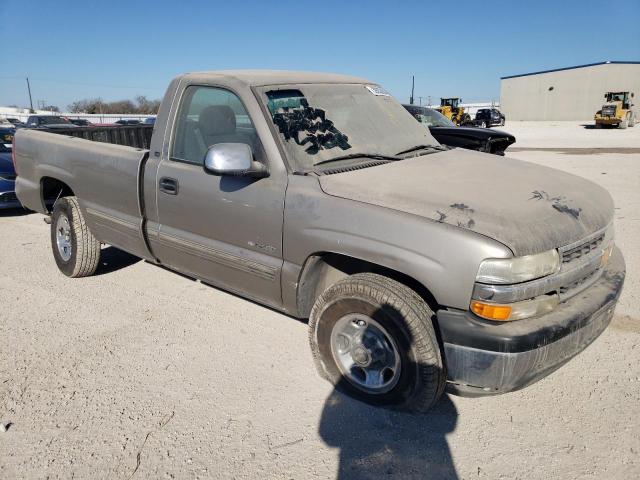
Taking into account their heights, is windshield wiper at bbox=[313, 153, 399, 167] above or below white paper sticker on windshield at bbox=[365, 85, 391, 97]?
below

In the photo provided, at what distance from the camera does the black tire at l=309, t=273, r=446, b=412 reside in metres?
2.59

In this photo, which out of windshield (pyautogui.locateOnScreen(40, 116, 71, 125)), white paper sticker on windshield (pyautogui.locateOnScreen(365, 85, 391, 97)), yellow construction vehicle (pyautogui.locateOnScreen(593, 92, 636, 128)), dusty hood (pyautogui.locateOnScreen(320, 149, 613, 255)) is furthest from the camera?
yellow construction vehicle (pyautogui.locateOnScreen(593, 92, 636, 128))

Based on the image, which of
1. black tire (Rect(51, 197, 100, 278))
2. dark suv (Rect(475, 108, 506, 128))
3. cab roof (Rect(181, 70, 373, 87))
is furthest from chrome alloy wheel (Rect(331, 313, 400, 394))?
dark suv (Rect(475, 108, 506, 128))

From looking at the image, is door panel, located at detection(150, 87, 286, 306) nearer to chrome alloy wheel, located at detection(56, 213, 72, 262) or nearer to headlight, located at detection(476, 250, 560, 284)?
headlight, located at detection(476, 250, 560, 284)

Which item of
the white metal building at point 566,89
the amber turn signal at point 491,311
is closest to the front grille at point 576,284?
the amber turn signal at point 491,311

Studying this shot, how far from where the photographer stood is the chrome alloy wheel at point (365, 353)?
2804 millimetres

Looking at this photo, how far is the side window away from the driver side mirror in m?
0.60

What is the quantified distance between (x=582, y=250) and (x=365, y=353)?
4.32 feet

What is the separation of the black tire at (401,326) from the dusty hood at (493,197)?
1.47ft

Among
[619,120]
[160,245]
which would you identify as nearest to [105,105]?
[619,120]

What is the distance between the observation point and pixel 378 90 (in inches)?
170

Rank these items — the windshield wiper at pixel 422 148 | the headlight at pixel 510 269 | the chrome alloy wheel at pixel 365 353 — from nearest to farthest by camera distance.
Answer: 1. the headlight at pixel 510 269
2. the chrome alloy wheel at pixel 365 353
3. the windshield wiper at pixel 422 148

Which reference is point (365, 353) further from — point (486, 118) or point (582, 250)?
point (486, 118)

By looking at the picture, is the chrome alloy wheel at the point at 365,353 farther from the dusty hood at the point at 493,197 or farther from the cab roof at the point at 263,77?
the cab roof at the point at 263,77
